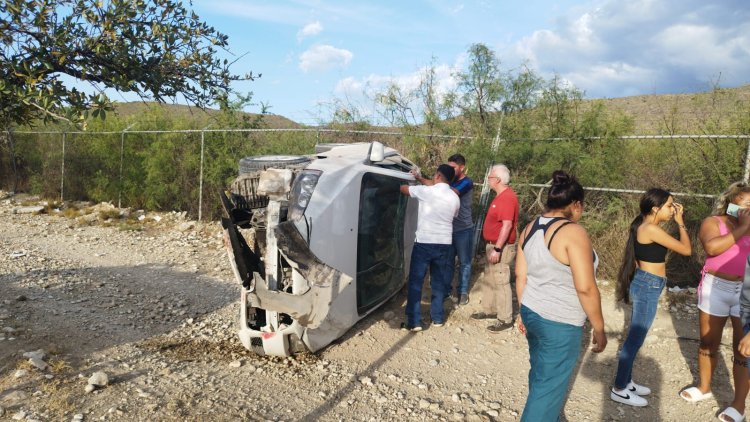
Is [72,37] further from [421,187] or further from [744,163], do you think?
[744,163]

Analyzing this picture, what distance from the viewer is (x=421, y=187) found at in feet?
16.9

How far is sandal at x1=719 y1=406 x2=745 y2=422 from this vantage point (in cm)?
377

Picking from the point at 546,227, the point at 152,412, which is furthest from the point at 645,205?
the point at 152,412

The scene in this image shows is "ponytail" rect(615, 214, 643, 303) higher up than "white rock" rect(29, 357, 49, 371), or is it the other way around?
"ponytail" rect(615, 214, 643, 303)

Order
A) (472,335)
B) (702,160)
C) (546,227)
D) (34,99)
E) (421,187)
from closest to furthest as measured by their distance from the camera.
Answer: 1. (34,99)
2. (546,227)
3. (421,187)
4. (472,335)
5. (702,160)

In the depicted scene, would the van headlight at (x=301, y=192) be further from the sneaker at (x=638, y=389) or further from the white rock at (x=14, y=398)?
the sneaker at (x=638, y=389)

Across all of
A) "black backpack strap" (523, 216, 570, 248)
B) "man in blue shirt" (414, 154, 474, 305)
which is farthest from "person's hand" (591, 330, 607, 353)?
"man in blue shirt" (414, 154, 474, 305)

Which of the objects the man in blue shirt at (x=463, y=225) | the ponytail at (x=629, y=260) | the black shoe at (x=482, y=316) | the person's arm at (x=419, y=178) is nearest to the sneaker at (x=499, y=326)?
the black shoe at (x=482, y=316)

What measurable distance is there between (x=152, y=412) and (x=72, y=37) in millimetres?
2520

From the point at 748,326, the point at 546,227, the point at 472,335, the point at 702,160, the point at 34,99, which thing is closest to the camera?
the point at 34,99

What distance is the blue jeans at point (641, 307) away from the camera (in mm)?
3883

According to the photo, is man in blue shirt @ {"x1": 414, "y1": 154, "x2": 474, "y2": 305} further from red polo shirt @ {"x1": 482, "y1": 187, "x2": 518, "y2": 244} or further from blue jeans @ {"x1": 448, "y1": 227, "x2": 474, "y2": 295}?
red polo shirt @ {"x1": 482, "y1": 187, "x2": 518, "y2": 244}

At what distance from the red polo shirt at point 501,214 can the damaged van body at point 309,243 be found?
3.67ft

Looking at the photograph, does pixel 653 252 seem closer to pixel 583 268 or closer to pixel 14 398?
pixel 583 268
